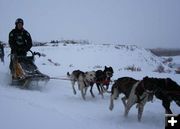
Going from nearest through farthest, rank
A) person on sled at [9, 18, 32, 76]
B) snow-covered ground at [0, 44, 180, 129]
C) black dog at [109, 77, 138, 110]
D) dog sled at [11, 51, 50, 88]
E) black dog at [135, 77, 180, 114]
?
snow-covered ground at [0, 44, 180, 129] → black dog at [135, 77, 180, 114] → black dog at [109, 77, 138, 110] → dog sled at [11, 51, 50, 88] → person on sled at [9, 18, 32, 76]

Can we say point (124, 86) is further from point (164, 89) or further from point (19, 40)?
point (19, 40)

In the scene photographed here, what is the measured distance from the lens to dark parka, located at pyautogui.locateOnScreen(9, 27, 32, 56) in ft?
29.6

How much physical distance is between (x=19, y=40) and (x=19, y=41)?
32 mm

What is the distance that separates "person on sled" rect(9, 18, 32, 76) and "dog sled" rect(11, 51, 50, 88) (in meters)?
0.27

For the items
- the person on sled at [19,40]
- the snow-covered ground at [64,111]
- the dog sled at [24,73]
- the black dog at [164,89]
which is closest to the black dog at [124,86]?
the snow-covered ground at [64,111]

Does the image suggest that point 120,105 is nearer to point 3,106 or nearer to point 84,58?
point 3,106

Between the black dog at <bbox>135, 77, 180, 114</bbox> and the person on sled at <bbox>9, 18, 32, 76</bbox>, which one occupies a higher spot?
the person on sled at <bbox>9, 18, 32, 76</bbox>

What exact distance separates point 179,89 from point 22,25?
551 cm

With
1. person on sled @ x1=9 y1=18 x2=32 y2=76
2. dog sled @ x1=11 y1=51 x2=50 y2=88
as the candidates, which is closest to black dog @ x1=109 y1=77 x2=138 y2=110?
dog sled @ x1=11 y1=51 x2=50 y2=88

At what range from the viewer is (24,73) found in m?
8.26

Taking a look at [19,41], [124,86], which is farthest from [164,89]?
[19,41]

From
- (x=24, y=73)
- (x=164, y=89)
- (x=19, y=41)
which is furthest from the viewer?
(x=19, y=41)

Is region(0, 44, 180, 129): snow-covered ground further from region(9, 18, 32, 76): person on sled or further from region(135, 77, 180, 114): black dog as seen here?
region(9, 18, 32, 76): person on sled

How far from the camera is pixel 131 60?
19.4m
